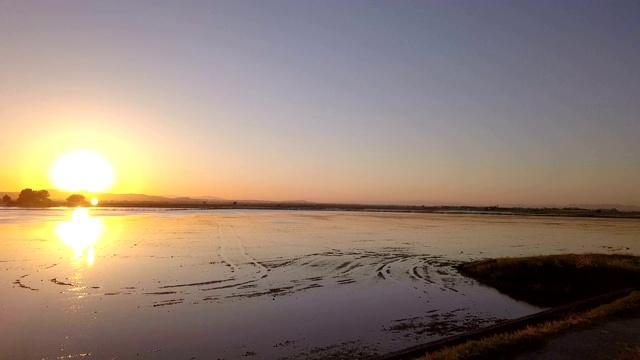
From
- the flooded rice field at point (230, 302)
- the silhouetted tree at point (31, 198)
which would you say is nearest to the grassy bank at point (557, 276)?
the flooded rice field at point (230, 302)

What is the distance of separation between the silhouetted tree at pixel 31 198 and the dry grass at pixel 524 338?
17866 cm

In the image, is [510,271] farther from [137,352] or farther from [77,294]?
[77,294]

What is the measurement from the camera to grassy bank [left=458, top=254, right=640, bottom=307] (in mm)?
21775

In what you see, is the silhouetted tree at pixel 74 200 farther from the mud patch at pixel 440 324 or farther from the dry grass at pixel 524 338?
the dry grass at pixel 524 338

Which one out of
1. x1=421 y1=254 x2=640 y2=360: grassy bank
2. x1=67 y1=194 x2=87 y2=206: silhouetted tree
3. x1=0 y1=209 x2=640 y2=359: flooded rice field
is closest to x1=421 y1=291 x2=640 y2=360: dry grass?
x1=421 y1=254 x2=640 y2=360: grassy bank

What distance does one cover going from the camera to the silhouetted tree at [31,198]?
151 m

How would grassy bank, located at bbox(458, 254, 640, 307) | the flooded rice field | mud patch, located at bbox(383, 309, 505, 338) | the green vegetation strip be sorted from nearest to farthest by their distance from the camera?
1. the green vegetation strip
2. the flooded rice field
3. mud patch, located at bbox(383, 309, 505, 338)
4. grassy bank, located at bbox(458, 254, 640, 307)

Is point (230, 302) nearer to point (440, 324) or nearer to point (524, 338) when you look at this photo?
point (440, 324)

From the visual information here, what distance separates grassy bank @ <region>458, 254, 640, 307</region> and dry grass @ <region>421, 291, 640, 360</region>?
4.79 metres

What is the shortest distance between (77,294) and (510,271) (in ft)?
79.5

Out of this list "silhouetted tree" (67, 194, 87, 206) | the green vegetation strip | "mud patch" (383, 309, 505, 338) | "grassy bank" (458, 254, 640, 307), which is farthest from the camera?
"silhouetted tree" (67, 194, 87, 206)

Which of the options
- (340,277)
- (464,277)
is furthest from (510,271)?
(340,277)

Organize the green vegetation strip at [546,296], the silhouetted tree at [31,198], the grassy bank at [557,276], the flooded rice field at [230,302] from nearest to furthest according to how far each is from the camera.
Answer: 1. the green vegetation strip at [546,296]
2. the flooded rice field at [230,302]
3. the grassy bank at [557,276]
4. the silhouetted tree at [31,198]

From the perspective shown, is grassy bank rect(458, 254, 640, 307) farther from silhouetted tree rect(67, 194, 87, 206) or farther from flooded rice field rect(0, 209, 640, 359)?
silhouetted tree rect(67, 194, 87, 206)
